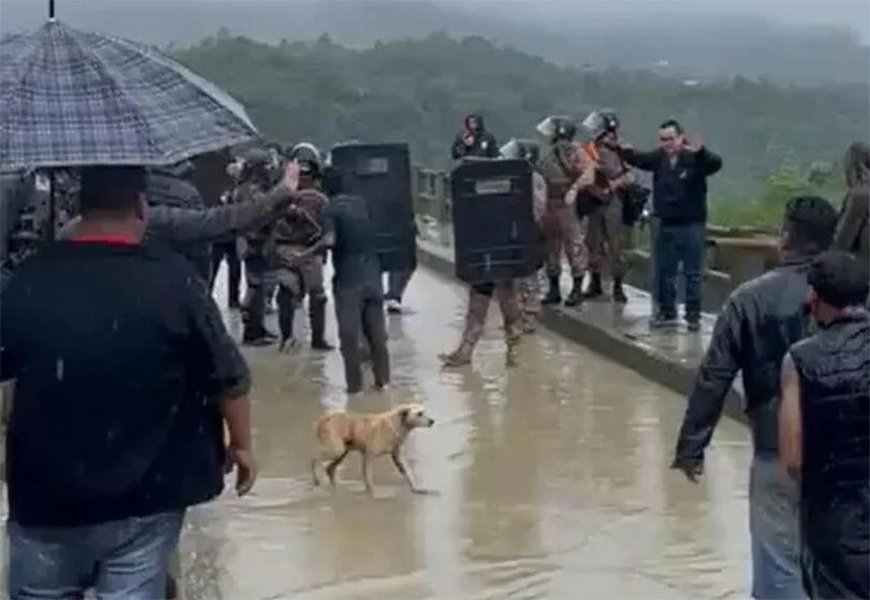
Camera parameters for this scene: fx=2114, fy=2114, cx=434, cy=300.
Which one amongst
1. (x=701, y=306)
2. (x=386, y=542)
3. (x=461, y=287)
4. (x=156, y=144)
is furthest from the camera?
(x=461, y=287)

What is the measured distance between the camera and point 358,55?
37.7 metres

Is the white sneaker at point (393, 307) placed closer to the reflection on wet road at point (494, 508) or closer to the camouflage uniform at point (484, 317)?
the camouflage uniform at point (484, 317)

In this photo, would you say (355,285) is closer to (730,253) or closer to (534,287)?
Answer: (534,287)

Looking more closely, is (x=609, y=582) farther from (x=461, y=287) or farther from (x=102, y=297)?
(x=461, y=287)

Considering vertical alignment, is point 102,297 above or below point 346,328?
above

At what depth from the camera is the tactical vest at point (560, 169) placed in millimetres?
17047

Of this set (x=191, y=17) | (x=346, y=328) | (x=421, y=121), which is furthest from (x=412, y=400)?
(x=421, y=121)

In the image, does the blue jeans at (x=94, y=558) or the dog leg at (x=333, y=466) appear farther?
the dog leg at (x=333, y=466)

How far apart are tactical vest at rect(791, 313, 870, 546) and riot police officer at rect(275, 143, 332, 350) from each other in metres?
8.94

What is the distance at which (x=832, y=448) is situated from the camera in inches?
213

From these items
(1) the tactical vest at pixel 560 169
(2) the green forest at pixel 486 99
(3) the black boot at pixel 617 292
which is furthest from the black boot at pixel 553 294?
(2) the green forest at pixel 486 99

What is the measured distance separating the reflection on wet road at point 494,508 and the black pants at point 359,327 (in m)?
0.19

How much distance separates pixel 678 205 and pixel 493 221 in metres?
1.34

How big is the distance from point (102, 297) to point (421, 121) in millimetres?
30324
